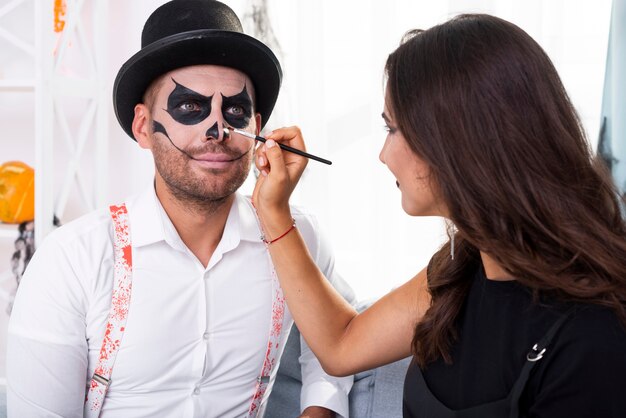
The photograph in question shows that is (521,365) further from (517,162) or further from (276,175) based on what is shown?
(276,175)

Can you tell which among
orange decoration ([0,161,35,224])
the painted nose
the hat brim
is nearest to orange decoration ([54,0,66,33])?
orange decoration ([0,161,35,224])

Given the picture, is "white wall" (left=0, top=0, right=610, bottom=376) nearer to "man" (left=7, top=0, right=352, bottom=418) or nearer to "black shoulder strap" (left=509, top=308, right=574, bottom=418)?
"man" (left=7, top=0, right=352, bottom=418)

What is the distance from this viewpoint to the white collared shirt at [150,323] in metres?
1.36

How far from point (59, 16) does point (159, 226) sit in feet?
3.51

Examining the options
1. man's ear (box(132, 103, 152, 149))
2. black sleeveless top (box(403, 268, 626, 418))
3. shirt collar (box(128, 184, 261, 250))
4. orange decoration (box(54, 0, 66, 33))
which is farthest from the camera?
orange decoration (box(54, 0, 66, 33))

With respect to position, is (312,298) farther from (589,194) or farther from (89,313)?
(589,194)

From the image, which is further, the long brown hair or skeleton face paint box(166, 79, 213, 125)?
skeleton face paint box(166, 79, 213, 125)

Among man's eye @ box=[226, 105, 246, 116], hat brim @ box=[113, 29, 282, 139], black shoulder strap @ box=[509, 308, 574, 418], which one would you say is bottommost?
black shoulder strap @ box=[509, 308, 574, 418]

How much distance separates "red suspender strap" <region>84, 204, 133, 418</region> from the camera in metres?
1.40

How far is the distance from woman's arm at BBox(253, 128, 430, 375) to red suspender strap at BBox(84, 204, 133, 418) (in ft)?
0.91

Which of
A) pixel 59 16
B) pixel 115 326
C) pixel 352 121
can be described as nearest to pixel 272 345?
pixel 115 326

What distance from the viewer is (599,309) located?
1.03 metres

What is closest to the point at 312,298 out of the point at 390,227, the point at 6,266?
the point at 390,227

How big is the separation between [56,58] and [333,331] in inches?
51.1
